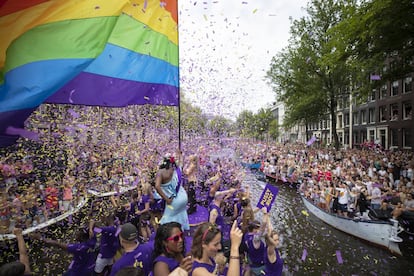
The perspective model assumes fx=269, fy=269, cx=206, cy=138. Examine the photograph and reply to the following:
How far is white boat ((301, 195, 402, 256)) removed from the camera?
9.14 meters

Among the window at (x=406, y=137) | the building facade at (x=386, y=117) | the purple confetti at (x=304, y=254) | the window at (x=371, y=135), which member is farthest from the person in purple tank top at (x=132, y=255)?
the window at (x=371, y=135)

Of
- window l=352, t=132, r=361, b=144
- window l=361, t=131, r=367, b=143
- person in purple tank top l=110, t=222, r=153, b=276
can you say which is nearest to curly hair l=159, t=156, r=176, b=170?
person in purple tank top l=110, t=222, r=153, b=276

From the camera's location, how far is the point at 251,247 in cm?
439

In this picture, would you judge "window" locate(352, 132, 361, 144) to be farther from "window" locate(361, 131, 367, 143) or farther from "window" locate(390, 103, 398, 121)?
"window" locate(390, 103, 398, 121)

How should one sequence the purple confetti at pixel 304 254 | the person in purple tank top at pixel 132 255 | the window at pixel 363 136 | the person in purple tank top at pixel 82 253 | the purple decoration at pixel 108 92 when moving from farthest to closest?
the window at pixel 363 136 → the purple confetti at pixel 304 254 → the person in purple tank top at pixel 82 253 → the purple decoration at pixel 108 92 → the person in purple tank top at pixel 132 255

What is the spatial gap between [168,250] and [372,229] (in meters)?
9.60

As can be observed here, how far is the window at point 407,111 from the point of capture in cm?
3012

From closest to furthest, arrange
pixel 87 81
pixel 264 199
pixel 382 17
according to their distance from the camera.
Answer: pixel 87 81 < pixel 264 199 < pixel 382 17

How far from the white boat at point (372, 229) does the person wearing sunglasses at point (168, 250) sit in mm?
9235

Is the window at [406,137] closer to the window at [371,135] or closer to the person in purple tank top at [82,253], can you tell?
the window at [371,135]

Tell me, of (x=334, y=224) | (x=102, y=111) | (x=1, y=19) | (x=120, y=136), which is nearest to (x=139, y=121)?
(x=120, y=136)

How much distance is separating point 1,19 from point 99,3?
1.16m

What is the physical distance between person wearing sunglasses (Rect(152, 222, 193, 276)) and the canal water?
6594mm

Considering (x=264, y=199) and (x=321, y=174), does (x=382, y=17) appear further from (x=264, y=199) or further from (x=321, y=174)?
(x=264, y=199)
